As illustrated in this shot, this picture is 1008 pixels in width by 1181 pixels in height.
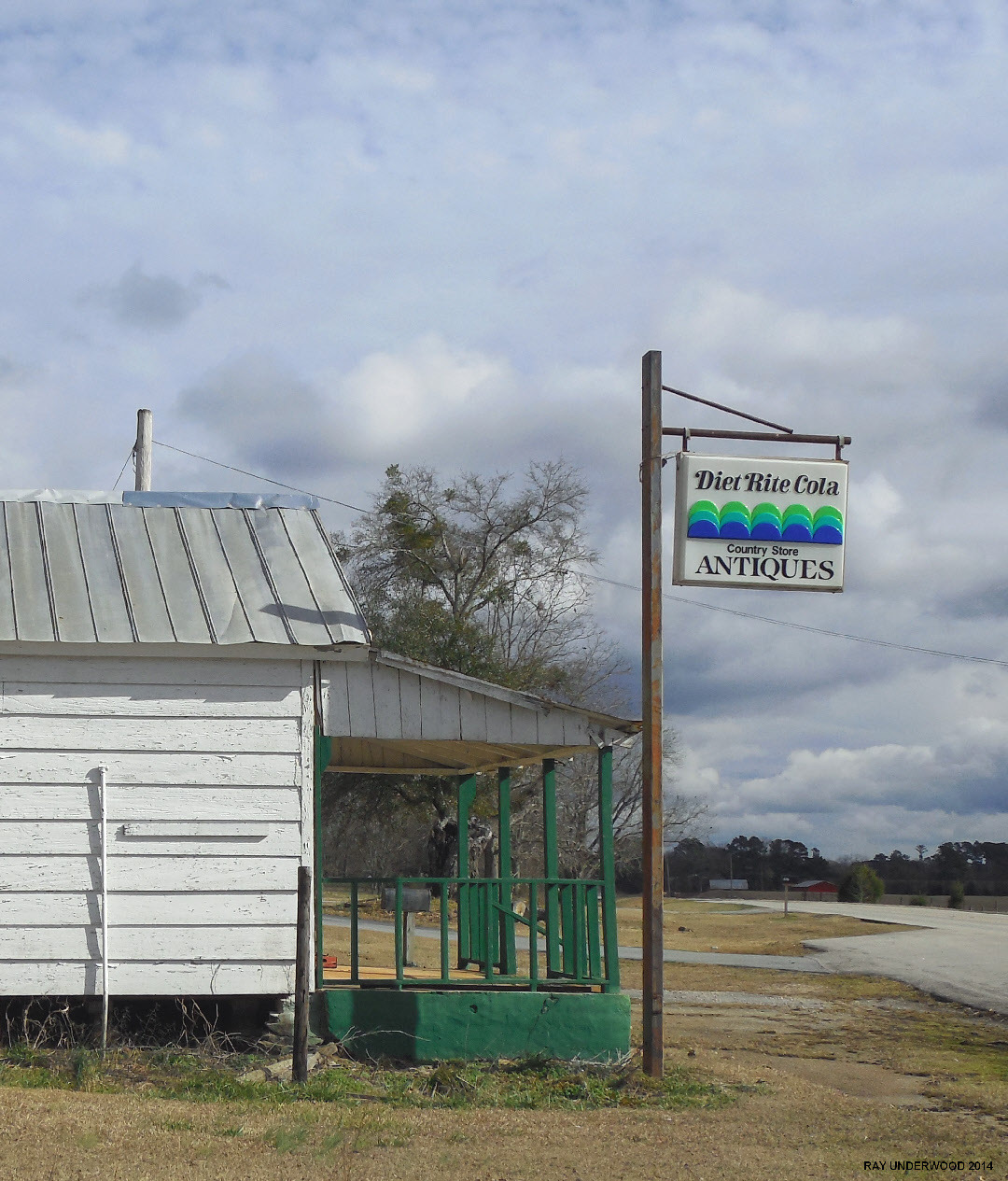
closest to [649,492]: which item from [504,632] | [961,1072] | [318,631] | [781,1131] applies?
[318,631]

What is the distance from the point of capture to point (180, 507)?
12.0m

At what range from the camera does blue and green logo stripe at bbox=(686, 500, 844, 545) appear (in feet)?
33.2

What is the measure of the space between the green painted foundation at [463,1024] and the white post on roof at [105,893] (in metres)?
1.54

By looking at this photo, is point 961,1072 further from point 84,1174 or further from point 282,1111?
point 84,1174

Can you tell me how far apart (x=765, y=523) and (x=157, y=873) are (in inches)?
204

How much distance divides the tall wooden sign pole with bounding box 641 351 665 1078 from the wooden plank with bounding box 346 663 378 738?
210cm

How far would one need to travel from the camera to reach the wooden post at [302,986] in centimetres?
907

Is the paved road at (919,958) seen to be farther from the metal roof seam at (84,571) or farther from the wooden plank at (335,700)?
the metal roof seam at (84,571)

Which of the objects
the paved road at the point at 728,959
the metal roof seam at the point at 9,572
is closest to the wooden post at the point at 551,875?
the metal roof seam at the point at 9,572

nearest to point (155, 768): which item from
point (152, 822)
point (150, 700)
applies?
point (152, 822)

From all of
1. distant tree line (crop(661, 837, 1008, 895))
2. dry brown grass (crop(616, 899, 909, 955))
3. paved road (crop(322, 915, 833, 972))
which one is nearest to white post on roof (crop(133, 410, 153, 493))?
paved road (crop(322, 915, 833, 972))

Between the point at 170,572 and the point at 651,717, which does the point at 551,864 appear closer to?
the point at 651,717

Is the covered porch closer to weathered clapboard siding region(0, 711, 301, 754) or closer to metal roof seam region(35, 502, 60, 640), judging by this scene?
weathered clapboard siding region(0, 711, 301, 754)

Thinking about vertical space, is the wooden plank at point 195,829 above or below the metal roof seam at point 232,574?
below
